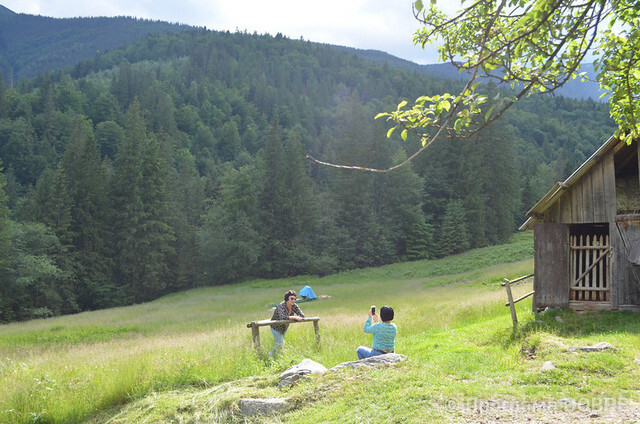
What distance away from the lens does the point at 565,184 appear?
15.1m

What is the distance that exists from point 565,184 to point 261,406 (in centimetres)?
1156

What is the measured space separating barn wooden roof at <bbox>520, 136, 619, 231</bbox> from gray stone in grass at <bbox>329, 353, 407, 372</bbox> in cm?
823

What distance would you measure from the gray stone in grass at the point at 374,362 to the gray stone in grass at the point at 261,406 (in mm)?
1339

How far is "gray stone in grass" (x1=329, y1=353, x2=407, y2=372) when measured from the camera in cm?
896

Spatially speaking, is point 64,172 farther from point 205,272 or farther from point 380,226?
point 380,226

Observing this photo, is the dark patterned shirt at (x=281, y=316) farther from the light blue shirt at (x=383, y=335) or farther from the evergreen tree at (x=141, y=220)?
the evergreen tree at (x=141, y=220)

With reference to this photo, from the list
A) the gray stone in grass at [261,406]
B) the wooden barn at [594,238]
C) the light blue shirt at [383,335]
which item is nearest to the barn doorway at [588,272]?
the wooden barn at [594,238]

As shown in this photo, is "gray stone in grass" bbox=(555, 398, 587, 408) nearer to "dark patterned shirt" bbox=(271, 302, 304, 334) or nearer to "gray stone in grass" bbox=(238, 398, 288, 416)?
"gray stone in grass" bbox=(238, 398, 288, 416)

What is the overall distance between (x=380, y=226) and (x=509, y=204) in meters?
17.5

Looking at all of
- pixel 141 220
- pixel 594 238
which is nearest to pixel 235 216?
A: pixel 141 220

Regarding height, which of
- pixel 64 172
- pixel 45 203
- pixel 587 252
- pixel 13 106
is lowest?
pixel 587 252

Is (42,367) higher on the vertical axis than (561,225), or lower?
lower

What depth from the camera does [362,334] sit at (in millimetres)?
13688

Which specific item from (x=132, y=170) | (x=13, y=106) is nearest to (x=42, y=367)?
(x=132, y=170)
